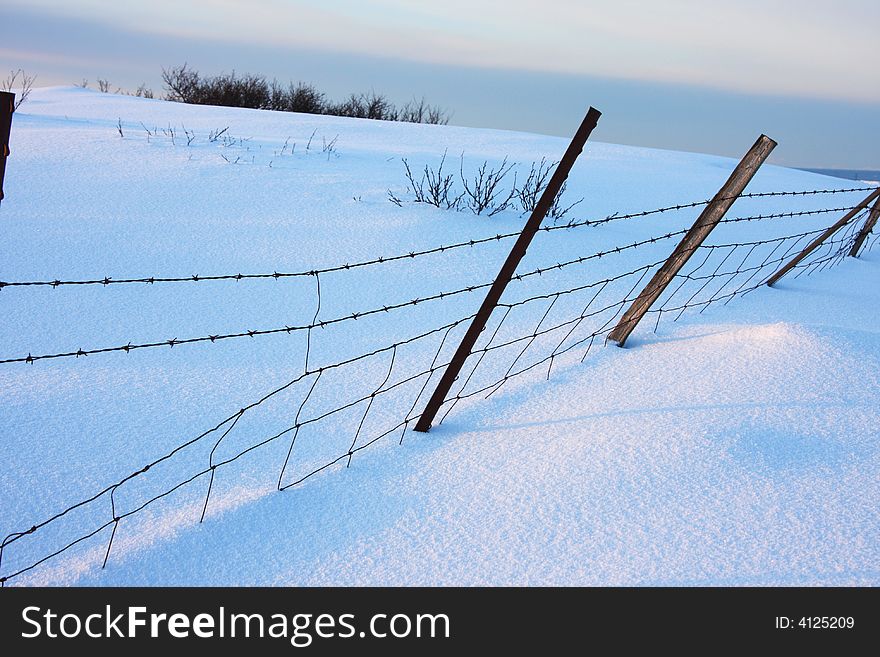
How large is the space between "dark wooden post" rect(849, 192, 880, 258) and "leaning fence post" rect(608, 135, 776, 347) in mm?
3679

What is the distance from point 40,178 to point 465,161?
16.7 feet

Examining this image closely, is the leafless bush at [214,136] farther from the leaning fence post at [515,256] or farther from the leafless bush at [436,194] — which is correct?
the leaning fence post at [515,256]

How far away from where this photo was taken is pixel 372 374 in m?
4.49

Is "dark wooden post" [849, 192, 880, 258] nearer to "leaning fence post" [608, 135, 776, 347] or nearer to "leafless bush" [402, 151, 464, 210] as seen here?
"leaning fence post" [608, 135, 776, 347]

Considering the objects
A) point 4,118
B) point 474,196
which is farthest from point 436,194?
point 4,118

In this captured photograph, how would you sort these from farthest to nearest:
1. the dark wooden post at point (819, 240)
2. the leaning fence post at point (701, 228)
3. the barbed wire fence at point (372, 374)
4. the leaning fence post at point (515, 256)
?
1. the dark wooden post at point (819, 240)
2. the leaning fence post at point (701, 228)
3. the leaning fence post at point (515, 256)
4. the barbed wire fence at point (372, 374)

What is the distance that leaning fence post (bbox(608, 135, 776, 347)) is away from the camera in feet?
13.9

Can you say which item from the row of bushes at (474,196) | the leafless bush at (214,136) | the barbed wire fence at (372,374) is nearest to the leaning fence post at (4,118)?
the barbed wire fence at (372,374)

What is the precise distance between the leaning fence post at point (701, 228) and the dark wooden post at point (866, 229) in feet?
12.1

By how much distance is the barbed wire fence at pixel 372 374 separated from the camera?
2.92 meters

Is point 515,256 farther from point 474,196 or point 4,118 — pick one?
point 474,196

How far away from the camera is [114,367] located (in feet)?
14.2
